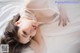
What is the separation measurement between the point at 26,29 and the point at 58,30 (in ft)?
0.68

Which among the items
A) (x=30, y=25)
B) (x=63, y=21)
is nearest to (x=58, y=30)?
(x=63, y=21)

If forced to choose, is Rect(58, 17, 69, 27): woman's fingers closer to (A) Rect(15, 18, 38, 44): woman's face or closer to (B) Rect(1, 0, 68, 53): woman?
(B) Rect(1, 0, 68, 53): woman

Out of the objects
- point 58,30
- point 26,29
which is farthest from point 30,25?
point 58,30

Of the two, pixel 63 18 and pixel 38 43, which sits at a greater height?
pixel 63 18

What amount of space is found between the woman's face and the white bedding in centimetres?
7

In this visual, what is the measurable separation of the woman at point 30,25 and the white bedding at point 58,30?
0.12 feet

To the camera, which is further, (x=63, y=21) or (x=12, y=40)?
(x=63, y=21)

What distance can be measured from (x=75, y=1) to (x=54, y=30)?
0.24 metres

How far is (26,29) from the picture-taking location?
0.86m

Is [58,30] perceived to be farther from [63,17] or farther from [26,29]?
[26,29]

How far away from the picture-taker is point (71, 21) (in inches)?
39.9

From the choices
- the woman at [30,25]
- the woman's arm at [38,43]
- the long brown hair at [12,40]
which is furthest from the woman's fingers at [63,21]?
the long brown hair at [12,40]

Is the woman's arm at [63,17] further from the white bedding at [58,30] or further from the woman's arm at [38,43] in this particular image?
the woman's arm at [38,43]

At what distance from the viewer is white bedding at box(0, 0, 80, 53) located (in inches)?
34.9
